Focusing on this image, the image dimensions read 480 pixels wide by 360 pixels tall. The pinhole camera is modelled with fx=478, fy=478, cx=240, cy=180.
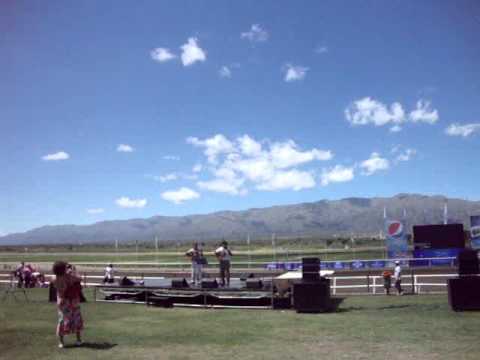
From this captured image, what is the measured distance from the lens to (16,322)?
1384cm

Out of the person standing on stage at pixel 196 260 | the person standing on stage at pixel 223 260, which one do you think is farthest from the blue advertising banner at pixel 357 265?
the person standing on stage at pixel 223 260

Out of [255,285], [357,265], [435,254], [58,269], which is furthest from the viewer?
[435,254]

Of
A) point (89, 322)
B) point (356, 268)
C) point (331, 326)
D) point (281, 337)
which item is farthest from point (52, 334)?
point (356, 268)

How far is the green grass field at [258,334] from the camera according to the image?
9172 mm

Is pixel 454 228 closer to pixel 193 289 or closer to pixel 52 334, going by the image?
pixel 193 289

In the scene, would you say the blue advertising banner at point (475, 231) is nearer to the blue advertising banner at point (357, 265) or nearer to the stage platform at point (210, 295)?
the blue advertising banner at point (357, 265)

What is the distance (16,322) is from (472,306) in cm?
1291

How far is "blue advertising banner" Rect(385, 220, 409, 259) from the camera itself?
113 feet

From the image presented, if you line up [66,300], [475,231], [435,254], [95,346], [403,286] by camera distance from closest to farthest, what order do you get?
[66,300], [95,346], [403,286], [475,231], [435,254]

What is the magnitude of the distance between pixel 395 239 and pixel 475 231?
5.39 m

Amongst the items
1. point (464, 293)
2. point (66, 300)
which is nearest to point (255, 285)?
point (464, 293)

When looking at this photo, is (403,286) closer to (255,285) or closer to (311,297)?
(255,285)

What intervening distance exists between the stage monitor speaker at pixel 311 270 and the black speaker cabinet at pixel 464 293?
3.76m

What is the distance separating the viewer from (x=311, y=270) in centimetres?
1477
